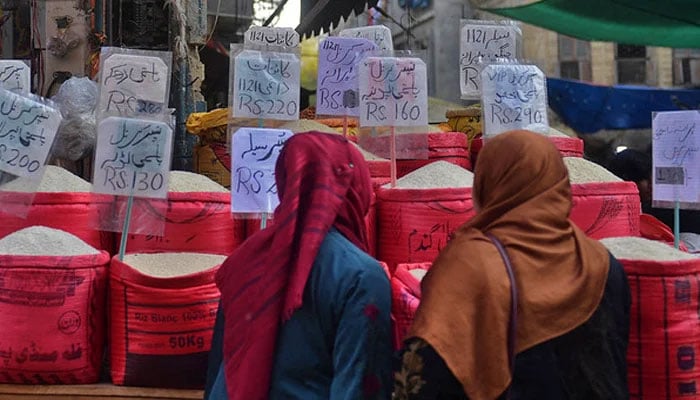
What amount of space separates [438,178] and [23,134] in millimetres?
1241

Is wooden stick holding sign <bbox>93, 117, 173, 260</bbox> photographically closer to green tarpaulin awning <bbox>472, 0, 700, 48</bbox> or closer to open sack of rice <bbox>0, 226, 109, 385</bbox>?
open sack of rice <bbox>0, 226, 109, 385</bbox>

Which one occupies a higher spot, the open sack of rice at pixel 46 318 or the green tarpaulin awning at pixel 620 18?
the green tarpaulin awning at pixel 620 18

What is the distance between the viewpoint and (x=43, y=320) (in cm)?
191

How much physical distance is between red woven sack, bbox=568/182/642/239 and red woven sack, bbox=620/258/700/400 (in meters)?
0.75

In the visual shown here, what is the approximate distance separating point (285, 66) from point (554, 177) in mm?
1251

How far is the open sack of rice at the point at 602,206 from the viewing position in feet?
7.64

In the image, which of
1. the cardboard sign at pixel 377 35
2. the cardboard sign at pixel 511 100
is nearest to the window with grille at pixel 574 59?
the cardboard sign at pixel 377 35

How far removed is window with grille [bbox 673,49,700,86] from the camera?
12469 mm

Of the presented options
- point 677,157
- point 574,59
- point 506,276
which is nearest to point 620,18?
point 677,157

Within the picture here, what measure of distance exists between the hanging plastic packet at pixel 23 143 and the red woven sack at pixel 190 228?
37 centimetres

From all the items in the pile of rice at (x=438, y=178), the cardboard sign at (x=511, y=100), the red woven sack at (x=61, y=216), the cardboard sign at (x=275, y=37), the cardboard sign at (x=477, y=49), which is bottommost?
the red woven sack at (x=61, y=216)

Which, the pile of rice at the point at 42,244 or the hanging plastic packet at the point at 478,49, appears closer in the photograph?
the pile of rice at the point at 42,244

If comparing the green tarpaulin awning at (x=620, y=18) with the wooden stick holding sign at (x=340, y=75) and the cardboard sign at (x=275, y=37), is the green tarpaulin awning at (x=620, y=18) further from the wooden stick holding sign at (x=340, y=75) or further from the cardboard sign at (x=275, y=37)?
the wooden stick holding sign at (x=340, y=75)

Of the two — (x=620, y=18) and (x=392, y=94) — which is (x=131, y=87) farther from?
(x=620, y=18)
